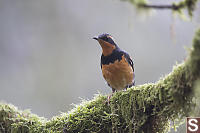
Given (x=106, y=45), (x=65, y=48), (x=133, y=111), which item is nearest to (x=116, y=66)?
(x=106, y=45)

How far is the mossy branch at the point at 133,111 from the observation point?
2.04m

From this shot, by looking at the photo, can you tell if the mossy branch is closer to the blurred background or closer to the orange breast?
the orange breast

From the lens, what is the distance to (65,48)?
484 inches

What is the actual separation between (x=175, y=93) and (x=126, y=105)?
556 mm

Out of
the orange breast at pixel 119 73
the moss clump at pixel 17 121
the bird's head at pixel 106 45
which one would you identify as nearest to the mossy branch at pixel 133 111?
the moss clump at pixel 17 121

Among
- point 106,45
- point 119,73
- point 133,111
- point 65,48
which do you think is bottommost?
point 133,111

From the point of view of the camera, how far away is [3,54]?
11.1 metres

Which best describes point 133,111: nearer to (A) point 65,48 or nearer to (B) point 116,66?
(B) point 116,66

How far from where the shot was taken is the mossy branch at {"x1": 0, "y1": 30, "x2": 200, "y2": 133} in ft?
6.70

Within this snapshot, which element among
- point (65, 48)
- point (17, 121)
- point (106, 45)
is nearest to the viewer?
point (17, 121)

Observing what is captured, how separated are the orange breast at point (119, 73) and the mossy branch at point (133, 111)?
1047mm

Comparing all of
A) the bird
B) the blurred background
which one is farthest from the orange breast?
the blurred background

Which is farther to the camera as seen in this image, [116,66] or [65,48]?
[65,48]

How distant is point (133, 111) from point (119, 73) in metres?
1.45
